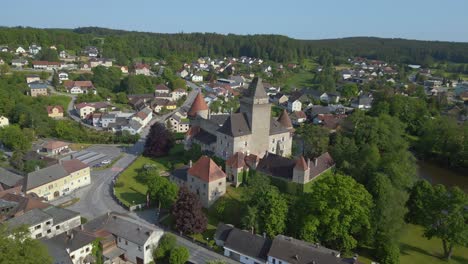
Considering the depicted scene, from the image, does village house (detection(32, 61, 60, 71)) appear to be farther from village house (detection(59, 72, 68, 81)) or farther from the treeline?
the treeline

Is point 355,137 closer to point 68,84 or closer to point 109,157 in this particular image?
point 109,157

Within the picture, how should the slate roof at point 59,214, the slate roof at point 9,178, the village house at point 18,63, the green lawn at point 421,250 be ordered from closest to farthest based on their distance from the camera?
the green lawn at point 421,250
the slate roof at point 59,214
the slate roof at point 9,178
the village house at point 18,63

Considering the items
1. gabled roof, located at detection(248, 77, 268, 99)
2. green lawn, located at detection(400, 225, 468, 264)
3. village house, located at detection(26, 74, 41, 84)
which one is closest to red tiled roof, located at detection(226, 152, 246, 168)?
gabled roof, located at detection(248, 77, 268, 99)

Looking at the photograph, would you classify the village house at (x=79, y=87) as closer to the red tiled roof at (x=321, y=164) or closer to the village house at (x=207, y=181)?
the village house at (x=207, y=181)

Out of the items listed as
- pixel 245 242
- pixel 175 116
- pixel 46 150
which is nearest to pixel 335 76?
pixel 175 116

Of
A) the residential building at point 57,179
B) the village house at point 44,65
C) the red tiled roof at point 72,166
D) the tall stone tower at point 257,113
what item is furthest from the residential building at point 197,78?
the residential building at point 57,179
